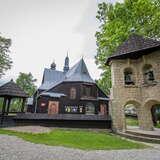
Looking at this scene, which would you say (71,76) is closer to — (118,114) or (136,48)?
(136,48)

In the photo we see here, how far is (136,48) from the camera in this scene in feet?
46.5

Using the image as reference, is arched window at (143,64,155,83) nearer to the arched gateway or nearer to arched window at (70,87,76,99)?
the arched gateway

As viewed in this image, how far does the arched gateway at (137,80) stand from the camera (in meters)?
13.1

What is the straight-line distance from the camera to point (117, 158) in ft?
19.4

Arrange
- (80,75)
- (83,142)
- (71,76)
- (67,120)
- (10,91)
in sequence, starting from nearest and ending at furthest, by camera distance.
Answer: (83,142) < (67,120) < (10,91) < (71,76) < (80,75)

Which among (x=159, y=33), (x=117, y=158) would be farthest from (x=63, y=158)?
(x=159, y=33)

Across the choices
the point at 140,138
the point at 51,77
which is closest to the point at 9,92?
the point at 140,138

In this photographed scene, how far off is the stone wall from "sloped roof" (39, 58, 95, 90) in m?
10.9

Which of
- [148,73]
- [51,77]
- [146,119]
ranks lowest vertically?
[146,119]

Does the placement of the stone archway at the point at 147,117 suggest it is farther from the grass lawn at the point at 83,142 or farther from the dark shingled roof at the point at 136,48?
the dark shingled roof at the point at 136,48

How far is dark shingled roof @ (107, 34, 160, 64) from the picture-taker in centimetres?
1327

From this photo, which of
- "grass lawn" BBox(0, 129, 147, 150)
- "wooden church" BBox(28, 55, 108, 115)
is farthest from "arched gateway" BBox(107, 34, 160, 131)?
"wooden church" BBox(28, 55, 108, 115)

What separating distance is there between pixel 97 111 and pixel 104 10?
47.3ft

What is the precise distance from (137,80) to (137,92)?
3.72ft
